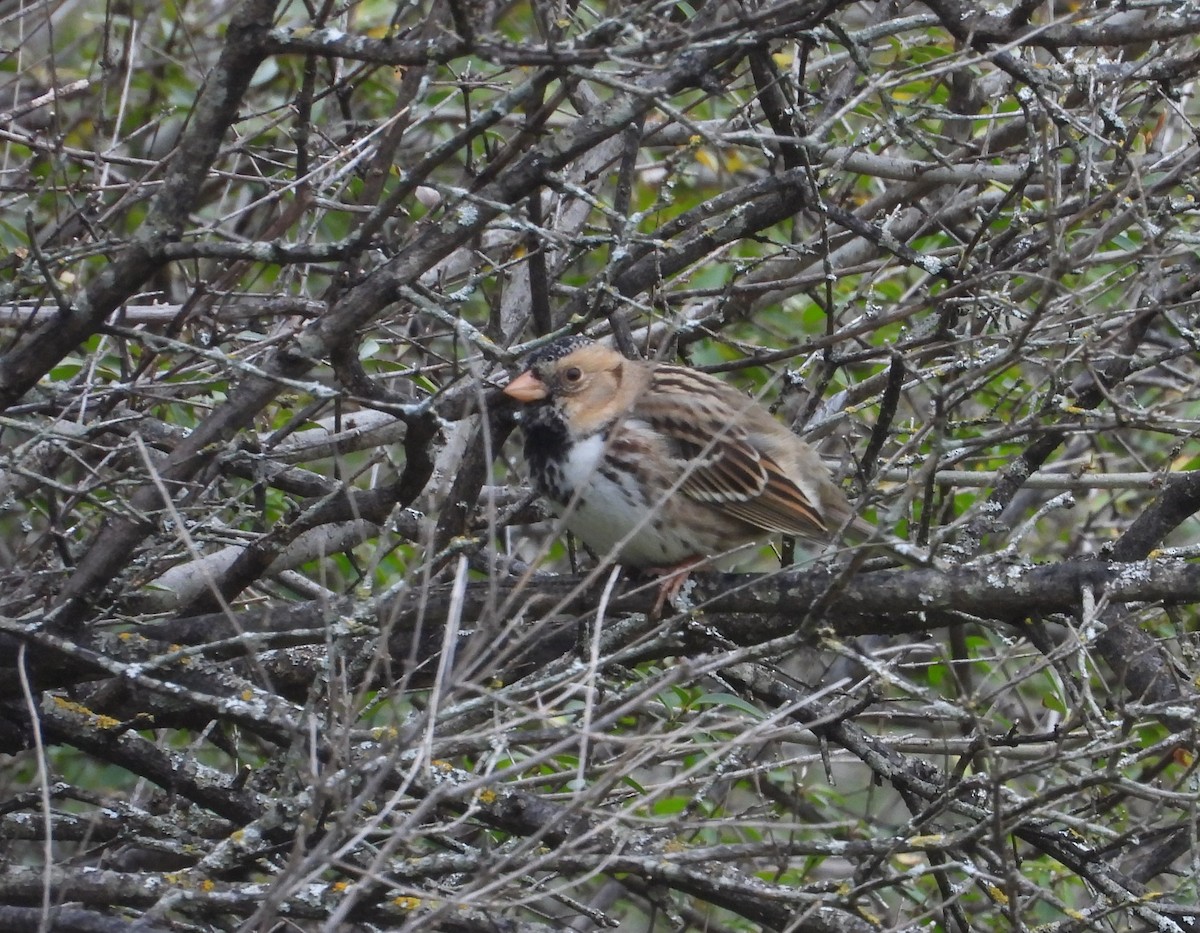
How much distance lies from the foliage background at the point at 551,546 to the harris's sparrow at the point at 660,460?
19 centimetres

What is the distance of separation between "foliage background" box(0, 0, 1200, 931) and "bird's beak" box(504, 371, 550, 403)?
0.19 m

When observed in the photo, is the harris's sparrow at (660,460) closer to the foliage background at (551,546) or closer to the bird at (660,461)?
the bird at (660,461)

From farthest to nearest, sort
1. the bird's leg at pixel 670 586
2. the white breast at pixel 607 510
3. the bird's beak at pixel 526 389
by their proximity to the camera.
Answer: the bird's beak at pixel 526 389 < the white breast at pixel 607 510 < the bird's leg at pixel 670 586

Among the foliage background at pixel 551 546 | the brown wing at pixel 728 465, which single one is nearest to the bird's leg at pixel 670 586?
the foliage background at pixel 551 546

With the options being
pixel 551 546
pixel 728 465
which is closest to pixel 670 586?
pixel 551 546

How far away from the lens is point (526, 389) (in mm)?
4516

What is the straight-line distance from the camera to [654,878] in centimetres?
305

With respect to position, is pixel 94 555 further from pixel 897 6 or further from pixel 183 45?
pixel 183 45

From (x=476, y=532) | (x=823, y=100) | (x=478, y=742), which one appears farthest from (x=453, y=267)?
(x=478, y=742)

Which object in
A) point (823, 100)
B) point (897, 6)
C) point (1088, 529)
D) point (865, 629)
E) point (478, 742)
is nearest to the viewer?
point (478, 742)

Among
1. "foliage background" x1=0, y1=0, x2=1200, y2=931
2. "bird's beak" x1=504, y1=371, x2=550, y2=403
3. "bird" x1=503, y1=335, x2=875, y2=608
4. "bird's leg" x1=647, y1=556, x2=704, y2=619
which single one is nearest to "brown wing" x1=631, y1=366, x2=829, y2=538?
"bird" x1=503, y1=335, x2=875, y2=608

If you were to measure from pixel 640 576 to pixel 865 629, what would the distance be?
1083 mm

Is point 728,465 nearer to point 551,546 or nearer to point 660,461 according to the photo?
point 660,461

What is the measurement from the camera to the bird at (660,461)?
4379 millimetres
